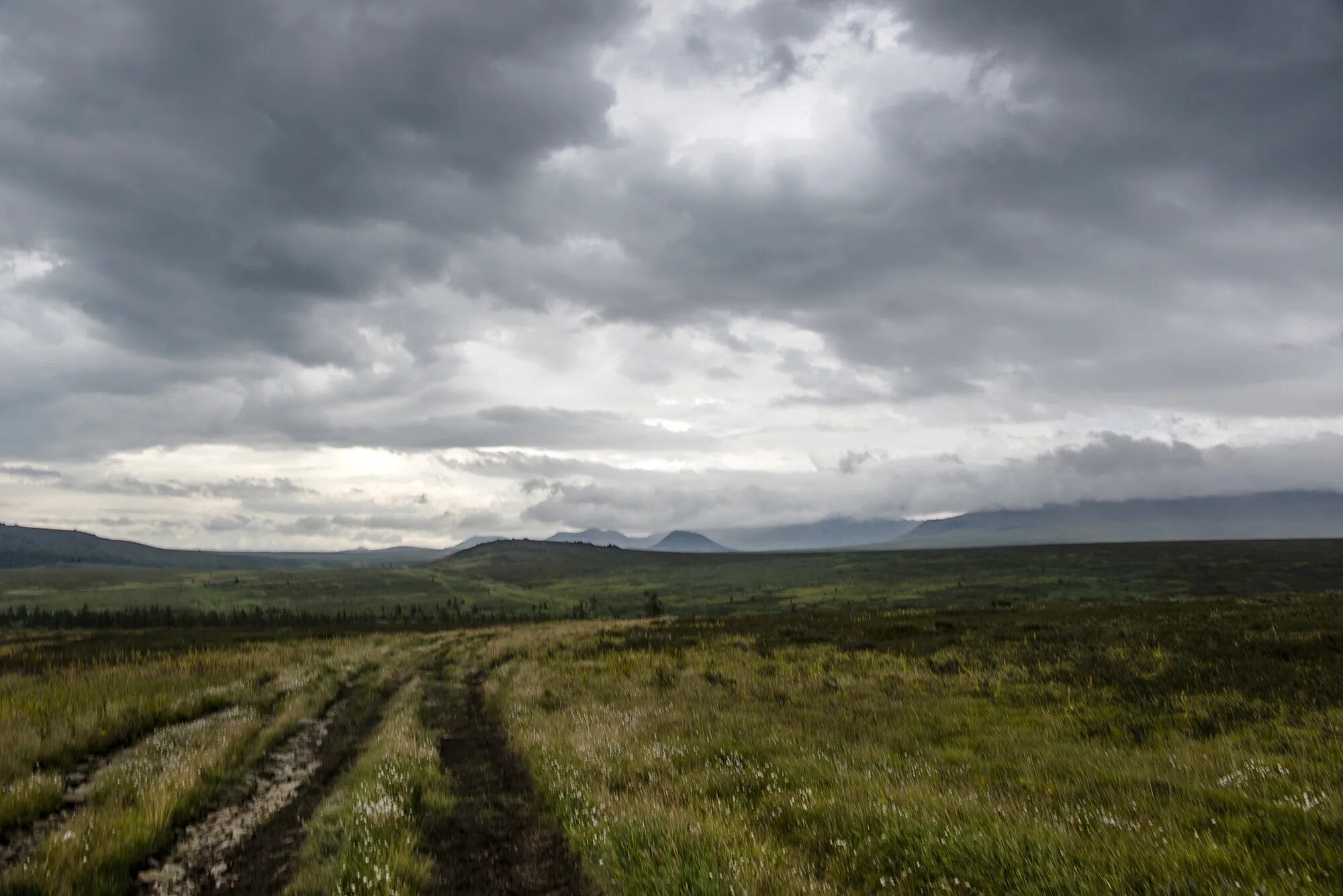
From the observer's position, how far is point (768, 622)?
144ft

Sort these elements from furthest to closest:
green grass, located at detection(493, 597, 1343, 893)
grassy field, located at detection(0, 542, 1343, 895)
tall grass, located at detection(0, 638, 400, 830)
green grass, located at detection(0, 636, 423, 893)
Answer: tall grass, located at detection(0, 638, 400, 830) → green grass, located at detection(0, 636, 423, 893) → grassy field, located at detection(0, 542, 1343, 895) → green grass, located at detection(493, 597, 1343, 893)

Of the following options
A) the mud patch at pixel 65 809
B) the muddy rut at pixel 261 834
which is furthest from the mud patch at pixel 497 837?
the mud patch at pixel 65 809

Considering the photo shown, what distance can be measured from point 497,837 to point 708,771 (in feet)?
10.4

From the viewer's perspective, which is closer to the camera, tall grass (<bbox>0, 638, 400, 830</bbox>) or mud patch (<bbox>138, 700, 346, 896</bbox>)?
mud patch (<bbox>138, 700, 346, 896</bbox>)

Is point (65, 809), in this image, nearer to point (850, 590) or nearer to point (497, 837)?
point (497, 837)

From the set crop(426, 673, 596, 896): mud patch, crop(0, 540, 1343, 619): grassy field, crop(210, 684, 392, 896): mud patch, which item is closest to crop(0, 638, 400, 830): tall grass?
crop(210, 684, 392, 896): mud patch

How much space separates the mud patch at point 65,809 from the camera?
732 cm

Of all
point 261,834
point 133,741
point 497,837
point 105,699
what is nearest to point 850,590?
point 105,699

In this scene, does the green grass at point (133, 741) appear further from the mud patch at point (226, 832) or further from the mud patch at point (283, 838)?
the mud patch at point (283, 838)

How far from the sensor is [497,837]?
8.05 m

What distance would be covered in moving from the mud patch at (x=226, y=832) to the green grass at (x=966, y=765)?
154 inches

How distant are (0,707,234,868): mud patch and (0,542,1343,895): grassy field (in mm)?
65

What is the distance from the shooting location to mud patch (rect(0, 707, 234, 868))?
732 cm

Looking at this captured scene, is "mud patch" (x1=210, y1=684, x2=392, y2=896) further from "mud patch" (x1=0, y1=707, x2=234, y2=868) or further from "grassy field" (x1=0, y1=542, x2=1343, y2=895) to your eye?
"mud patch" (x1=0, y1=707, x2=234, y2=868)
